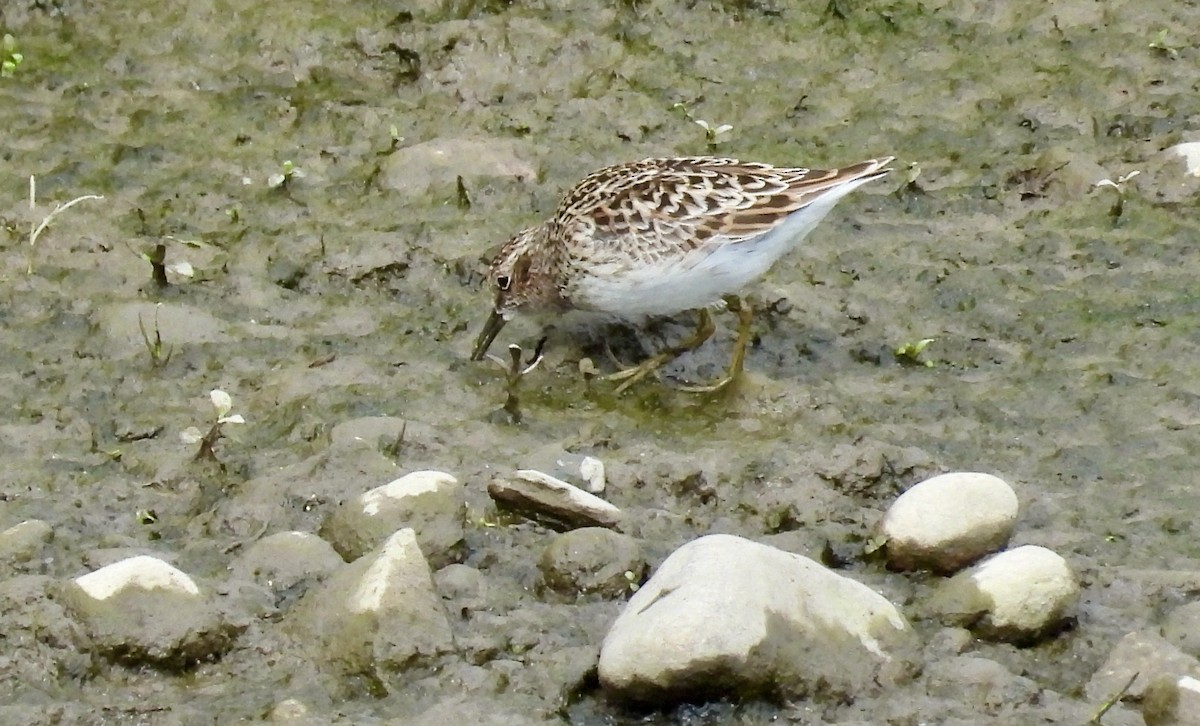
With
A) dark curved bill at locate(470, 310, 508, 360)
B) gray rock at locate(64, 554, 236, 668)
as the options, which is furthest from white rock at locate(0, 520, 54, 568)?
dark curved bill at locate(470, 310, 508, 360)

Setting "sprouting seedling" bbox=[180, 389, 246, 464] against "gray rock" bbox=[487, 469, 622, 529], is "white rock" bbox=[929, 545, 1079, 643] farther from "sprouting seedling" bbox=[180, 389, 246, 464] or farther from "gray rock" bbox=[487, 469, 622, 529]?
"sprouting seedling" bbox=[180, 389, 246, 464]

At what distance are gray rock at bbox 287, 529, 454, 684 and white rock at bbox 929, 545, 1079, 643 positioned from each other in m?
1.66

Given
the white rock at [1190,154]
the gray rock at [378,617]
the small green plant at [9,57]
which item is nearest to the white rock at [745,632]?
the gray rock at [378,617]

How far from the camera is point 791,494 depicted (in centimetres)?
592

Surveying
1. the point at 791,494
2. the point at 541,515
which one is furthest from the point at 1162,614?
the point at 541,515

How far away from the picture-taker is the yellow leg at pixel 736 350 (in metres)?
6.80

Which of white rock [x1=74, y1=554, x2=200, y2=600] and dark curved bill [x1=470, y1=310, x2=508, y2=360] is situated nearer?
white rock [x1=74, y1=554, x2=200, y2=600]

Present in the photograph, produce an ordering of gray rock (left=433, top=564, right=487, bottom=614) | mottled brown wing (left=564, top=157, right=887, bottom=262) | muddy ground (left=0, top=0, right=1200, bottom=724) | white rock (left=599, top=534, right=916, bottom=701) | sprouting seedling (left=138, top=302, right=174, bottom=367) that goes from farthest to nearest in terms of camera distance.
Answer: mottled brown wing (left=564, top=157, right=887, bottom=262), sprouting seedling (left=138, top=302, right=174, bottom=367), muddy ground (left=0, top=0, right=1200, bottom=724), gray rock (left=433, top=564, right=487, bottom=614), white rock (left=599, top=534, right=916, bottom=701)

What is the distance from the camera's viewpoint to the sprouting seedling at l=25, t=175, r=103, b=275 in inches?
287

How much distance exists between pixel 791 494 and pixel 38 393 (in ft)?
9.99

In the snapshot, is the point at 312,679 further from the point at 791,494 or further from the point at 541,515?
the point at 791,494

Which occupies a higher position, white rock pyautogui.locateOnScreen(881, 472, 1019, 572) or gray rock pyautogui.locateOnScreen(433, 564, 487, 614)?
white rock pyautogui.locateOnScreen(881, 472, 1019, 572)

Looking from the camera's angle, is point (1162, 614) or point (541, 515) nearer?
point (1162, 614)

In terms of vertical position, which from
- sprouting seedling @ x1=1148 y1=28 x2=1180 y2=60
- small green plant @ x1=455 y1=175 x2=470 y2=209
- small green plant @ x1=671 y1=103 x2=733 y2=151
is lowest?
small green plant @ x1=455 y1=175 x2=470 y2=209
